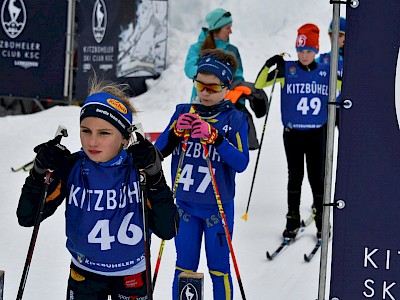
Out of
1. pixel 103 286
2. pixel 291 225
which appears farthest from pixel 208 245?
pixel 291 225

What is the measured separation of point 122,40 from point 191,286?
11382mm

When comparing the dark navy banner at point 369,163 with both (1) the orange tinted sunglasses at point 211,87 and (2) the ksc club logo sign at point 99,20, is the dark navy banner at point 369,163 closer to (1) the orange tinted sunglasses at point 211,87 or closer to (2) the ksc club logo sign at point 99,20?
(1) the orange tinted sunglasses at point 211,87

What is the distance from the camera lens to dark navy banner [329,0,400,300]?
3430 mm

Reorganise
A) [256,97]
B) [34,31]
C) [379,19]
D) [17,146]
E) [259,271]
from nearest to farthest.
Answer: [379,19], [259,271], [256,97], [17,146], [34,31]

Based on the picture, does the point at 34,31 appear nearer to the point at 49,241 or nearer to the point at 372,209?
the point at 49,241

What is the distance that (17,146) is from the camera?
35.6 ft

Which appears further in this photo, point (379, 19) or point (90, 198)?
point (90, 198)

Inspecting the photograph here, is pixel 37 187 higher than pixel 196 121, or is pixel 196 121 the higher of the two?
pixel 196 121

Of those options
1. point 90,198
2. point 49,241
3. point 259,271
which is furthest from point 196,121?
point 49,241

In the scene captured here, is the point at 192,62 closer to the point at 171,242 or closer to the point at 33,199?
the point at 171,242

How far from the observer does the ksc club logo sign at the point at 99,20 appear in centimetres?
1386

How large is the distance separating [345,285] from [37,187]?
1.42 m

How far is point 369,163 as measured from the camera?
3.50m

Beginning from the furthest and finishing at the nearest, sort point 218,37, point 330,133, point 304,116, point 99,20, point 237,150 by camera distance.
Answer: point 99,20, point 218,37, point 304,116, point 237,150, point 330,133
